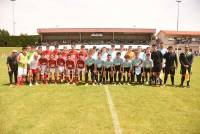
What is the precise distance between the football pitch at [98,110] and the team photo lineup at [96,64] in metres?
1.56

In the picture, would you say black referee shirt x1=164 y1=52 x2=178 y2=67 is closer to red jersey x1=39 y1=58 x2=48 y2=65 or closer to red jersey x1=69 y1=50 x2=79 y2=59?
red jersey x1=69 y1=50 x2=79 y2=59

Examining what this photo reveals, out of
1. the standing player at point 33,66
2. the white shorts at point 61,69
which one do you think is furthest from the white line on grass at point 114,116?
the standing player at point 33,66

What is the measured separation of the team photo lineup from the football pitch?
156 cm

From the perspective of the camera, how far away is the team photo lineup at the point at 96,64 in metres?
16.8

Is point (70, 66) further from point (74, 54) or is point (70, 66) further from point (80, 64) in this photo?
point (74, 54)

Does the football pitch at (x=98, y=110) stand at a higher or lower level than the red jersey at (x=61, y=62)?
lower

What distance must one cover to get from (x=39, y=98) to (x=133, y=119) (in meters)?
4.78

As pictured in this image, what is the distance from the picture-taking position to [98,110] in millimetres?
10578

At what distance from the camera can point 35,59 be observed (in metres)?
16.8

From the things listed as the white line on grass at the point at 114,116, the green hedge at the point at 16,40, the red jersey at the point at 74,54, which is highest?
the green hedge at the point at 16,40

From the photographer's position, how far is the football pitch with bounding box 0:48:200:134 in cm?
844

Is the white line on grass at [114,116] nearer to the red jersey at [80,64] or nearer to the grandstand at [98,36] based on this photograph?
the red jersey at [80,64]

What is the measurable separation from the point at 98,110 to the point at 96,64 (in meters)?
6.48

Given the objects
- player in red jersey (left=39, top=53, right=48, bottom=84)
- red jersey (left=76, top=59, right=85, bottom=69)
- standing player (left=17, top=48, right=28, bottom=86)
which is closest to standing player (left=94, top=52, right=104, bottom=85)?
Result: red jersey (left=76, top=59, right=85, bottom=69)
